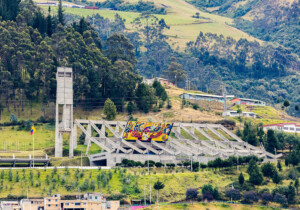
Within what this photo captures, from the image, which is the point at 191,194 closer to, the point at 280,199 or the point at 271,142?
the point at 280,199

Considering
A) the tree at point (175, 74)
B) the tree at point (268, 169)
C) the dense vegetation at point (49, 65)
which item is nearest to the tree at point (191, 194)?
the tree at point (268, 169)

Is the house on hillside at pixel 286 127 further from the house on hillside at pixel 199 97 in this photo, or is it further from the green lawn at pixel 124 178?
the green lawn at pixel 124 178

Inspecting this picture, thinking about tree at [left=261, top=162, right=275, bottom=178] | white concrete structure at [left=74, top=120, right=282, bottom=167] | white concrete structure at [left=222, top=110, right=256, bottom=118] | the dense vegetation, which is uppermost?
the dense vegetation

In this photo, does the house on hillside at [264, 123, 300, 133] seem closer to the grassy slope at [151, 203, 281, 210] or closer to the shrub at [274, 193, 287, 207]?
the shrub at [274, 193, 287, 207]

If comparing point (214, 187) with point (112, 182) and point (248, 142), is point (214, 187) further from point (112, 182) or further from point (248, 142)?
point (248, 142)

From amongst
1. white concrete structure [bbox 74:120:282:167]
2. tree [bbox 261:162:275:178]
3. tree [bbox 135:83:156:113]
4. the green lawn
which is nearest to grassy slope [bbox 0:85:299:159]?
tree [bbox 135:83:156:113]

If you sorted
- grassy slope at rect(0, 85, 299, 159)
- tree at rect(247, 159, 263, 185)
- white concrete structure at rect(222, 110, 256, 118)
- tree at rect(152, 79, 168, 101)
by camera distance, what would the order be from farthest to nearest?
1. white concrete structure at rect(222, 110, 256, 118)
2. tree at rect(152, 79, 168, 101)
3. grassy slope at rect(0, 85, 299, 159)
4. tree at rect(247, 159, 263, 185)
